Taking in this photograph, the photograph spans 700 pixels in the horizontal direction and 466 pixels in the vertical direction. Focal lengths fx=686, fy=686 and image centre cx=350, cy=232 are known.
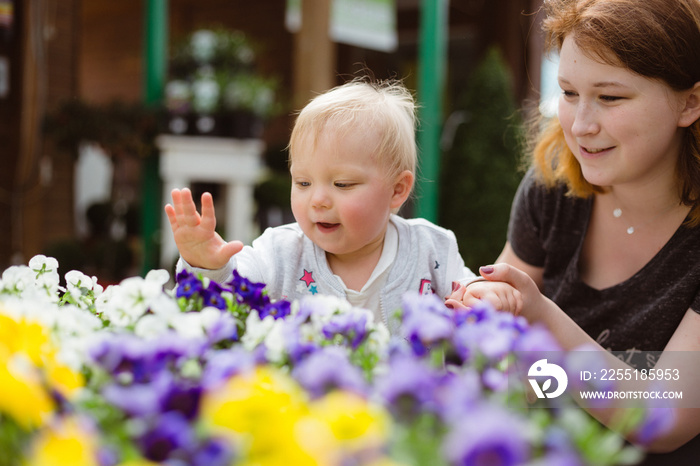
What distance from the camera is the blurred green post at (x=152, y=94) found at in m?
4.36

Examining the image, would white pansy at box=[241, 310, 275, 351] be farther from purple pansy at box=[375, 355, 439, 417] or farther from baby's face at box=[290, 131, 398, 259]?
baby's face at box=[290, 131, 398, 259]

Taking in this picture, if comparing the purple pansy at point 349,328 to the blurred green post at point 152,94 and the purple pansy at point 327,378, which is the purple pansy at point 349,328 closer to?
the purple pansy at point 327,378

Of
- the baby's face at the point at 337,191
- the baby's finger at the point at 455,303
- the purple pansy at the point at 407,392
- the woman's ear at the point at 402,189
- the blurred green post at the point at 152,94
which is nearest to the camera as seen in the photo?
the purple pansy at the point at 407,392

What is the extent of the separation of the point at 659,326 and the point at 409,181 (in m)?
0.70

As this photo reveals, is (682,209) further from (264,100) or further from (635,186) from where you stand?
(264,100)

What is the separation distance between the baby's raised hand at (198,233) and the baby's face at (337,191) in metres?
0.26

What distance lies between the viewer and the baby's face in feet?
5.07

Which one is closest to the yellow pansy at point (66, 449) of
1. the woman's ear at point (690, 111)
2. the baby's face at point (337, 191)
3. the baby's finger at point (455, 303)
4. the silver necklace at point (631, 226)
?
the baby's finger at point (455, 303)

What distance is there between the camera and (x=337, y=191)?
1560mm

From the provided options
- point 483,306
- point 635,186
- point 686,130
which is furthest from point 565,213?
point 483,306

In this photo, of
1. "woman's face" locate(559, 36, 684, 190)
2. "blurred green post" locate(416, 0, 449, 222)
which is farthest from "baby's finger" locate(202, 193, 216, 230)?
"blurred green post" locate(416, 0, 449, 222)

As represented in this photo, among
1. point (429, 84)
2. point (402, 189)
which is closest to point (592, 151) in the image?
point (402, 189)

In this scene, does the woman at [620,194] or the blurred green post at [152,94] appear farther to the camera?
the blurred green post at [152,94]

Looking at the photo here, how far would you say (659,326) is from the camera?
5.41ft
